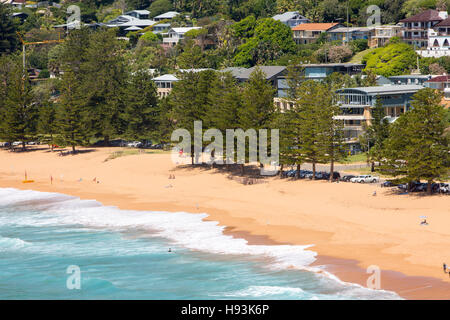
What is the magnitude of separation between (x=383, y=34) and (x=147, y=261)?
104 meters

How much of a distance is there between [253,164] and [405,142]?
25.9m

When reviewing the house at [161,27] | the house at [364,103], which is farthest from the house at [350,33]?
the house at [161,27]

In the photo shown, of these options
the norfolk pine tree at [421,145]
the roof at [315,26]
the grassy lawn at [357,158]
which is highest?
the roof at [315,26]

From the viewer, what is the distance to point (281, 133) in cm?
8362

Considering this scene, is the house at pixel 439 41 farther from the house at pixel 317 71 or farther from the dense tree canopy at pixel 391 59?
the house at pixel 317 71

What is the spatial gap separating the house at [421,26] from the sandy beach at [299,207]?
6584cm

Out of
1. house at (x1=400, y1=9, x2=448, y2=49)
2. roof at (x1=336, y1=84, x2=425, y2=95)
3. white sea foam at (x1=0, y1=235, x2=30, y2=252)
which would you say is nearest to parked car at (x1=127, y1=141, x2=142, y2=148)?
roof at (x1=336, y1=84, x2=425, y2=95)

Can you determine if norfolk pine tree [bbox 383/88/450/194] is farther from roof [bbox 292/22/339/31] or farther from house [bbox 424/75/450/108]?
roof [bbox 292/22/339/31]

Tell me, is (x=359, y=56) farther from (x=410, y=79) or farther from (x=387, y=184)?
(x=387, y=184)

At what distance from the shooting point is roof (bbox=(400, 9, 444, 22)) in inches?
5556

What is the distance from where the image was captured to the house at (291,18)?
167500mm

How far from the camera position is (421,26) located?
144 metres
